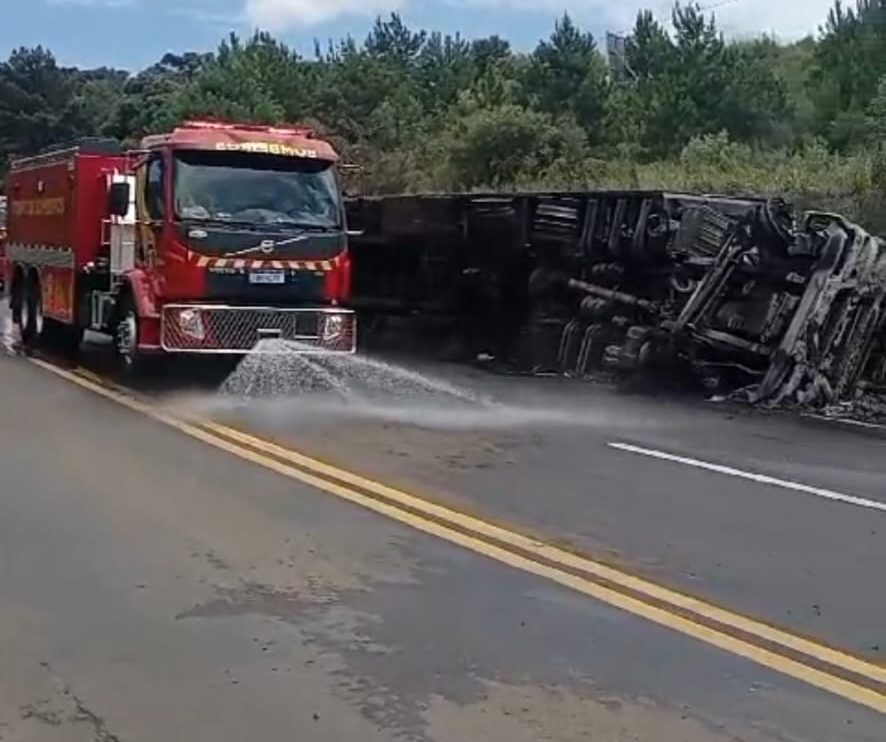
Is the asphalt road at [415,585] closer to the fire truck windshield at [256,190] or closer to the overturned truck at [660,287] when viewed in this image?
the overturned truck at [660,287]

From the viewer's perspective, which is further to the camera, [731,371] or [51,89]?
[51,89]

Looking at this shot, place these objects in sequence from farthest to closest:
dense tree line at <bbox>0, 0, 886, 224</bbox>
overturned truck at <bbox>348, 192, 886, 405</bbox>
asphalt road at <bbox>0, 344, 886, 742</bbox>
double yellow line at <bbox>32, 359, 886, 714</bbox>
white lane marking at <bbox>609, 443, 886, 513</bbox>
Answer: dense tree line at <bbox>0, 0, 886, 224</bbox> < overturned truck at <bbox>348, 192, 886, 405</bbox> < white lane marking at <bbox>609, 443, 886, 513</bbox> < double yellow line at <bbox>32, 359, 886, 714</bbox> < asphalt road at <bbox>0, 344, 886, 742</bbox>

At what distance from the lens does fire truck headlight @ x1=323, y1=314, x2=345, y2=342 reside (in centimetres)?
1573

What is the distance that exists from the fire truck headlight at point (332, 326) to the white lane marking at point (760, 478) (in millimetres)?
4416

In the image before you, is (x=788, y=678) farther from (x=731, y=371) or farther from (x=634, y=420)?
(x=731, y=371)

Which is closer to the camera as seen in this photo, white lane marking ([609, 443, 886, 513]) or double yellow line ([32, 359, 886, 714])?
double yellow line ([32, 359, 886, 714])

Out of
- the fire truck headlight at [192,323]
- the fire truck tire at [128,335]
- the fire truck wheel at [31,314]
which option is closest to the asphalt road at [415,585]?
the fire truck headlight at [192,323]

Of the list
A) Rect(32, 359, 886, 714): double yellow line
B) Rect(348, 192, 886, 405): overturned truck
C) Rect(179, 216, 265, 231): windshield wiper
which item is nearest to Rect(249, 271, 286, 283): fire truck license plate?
Rect(179, 216, 265, 231): windshield wiper

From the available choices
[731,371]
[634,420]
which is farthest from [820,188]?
[634,420]

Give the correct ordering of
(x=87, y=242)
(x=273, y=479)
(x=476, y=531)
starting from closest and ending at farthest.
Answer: (x=476, y=531), (x=273, y=479), (x=87, y=242)

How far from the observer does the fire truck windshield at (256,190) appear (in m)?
15.4

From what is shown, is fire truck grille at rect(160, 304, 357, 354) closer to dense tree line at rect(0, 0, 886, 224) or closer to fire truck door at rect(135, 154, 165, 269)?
fire truck door at rect(135, 154, 165, 269)

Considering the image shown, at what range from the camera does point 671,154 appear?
5916cm

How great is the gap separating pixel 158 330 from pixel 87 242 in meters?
3.21
